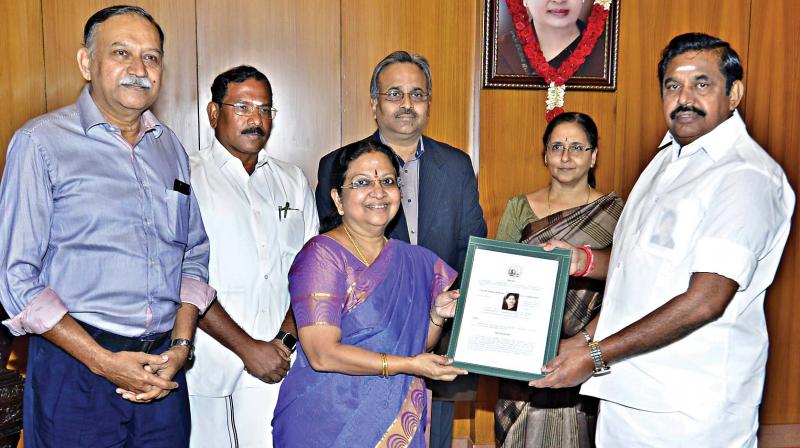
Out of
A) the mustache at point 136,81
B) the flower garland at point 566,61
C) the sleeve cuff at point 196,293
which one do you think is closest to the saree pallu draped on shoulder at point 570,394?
the flower garland at point 566,61

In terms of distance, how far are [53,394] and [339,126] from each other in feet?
7.86

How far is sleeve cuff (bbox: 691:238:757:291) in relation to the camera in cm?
189

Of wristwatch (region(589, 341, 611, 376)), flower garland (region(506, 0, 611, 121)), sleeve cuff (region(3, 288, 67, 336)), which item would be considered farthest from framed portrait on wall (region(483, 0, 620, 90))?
sleeve cuff (region(3, 288, 67, 336))

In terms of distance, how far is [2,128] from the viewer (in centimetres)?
366

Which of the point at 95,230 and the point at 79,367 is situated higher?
the point at 95,230

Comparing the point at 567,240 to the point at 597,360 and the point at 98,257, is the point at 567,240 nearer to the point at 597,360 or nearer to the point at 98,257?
the point at 597,360

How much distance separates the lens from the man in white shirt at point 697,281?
1936mm

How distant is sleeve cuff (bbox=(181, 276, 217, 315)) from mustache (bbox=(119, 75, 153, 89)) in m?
0.64

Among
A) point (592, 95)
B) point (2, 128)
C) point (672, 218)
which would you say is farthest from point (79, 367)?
point (592, 95)

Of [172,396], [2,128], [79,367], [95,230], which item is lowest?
[172,396]

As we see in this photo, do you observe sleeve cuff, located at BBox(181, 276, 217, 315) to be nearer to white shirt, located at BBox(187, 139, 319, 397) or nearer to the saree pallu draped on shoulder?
white shirt, located at BBox(187, 139, 319, 397)

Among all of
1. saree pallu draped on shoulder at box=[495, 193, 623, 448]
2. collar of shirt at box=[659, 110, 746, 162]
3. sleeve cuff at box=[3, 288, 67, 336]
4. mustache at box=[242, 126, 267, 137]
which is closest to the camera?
sleeve cuff at box=[3, 288, 67, 336]

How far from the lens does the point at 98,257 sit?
192 centimetres

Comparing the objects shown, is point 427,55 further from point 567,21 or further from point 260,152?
point 260,152
